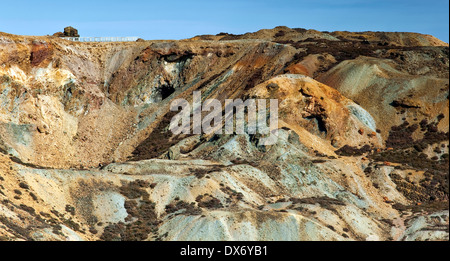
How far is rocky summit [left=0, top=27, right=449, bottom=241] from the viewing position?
6788 centimetres

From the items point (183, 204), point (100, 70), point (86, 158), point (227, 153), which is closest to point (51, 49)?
point (100, 70)

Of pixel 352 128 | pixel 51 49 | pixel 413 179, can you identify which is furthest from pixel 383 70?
pixel 51 49

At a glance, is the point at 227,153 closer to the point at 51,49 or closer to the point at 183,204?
the point at 183,204

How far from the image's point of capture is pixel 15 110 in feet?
324

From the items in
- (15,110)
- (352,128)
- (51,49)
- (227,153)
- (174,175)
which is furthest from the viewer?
(51,49)

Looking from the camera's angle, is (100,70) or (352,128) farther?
(100,70)

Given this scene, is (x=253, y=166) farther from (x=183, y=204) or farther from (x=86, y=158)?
(x=86, y=158)

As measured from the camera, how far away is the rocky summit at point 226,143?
223 ft

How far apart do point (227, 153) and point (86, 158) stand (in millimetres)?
24229

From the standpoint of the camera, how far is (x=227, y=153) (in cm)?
8362

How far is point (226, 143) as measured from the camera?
279 feet
